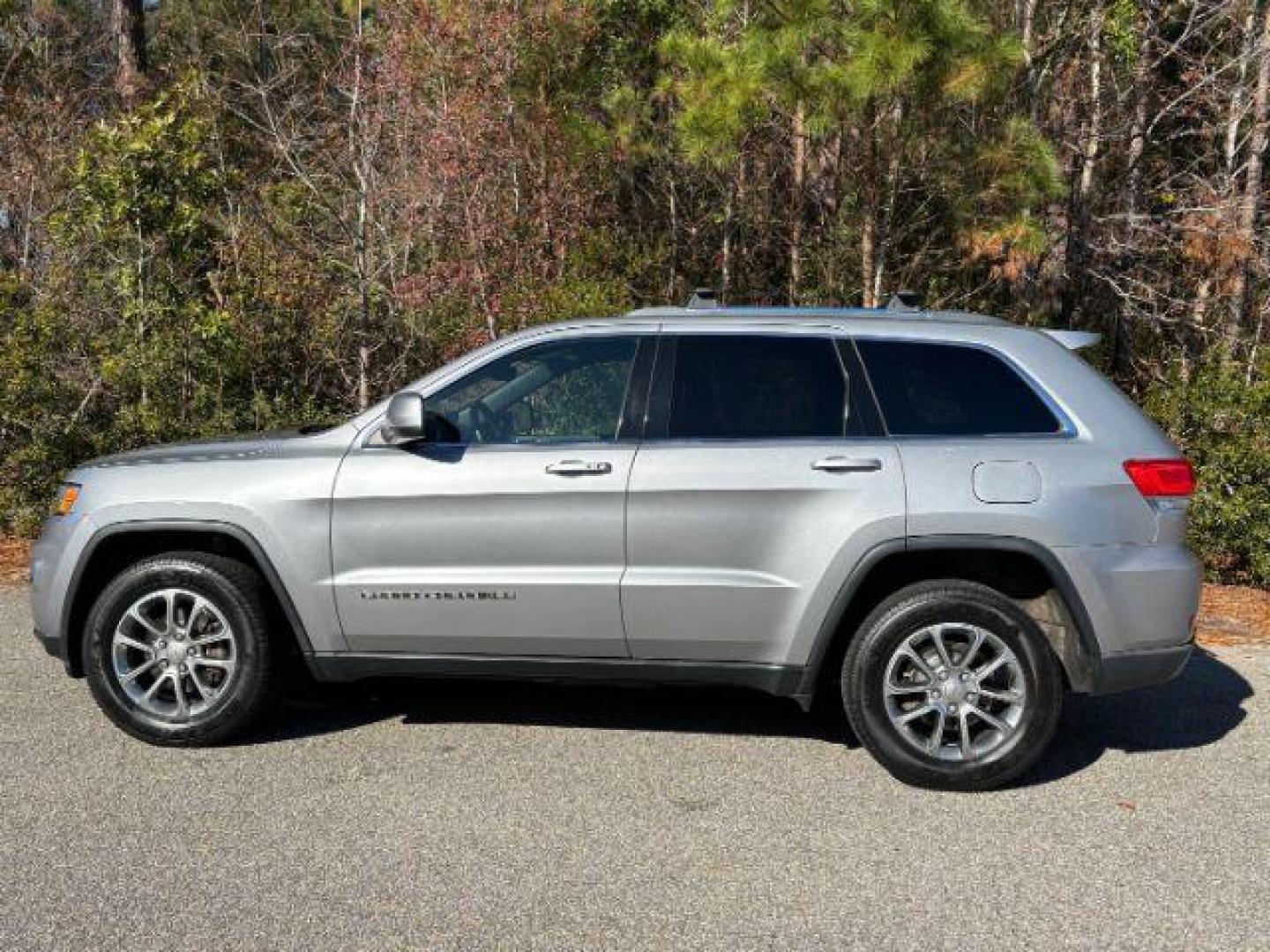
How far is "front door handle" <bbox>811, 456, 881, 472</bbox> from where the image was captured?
16.0 ft

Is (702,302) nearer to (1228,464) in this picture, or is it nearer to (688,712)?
(688,712)

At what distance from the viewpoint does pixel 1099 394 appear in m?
4.99

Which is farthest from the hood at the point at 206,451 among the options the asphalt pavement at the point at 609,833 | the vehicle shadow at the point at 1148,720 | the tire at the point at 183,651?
the vehicle shadow at the point at 1148,720

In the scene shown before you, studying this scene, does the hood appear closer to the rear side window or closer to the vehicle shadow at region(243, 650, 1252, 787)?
the vehicle shadow at region(243, 650, 1252, 787)

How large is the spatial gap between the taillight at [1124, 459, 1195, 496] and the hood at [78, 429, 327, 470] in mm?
3312

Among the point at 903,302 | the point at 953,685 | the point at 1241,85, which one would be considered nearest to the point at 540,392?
the point at 903,302

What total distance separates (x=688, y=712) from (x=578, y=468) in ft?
4.86

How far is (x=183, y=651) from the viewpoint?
17.4 feet

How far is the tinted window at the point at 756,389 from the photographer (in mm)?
5066

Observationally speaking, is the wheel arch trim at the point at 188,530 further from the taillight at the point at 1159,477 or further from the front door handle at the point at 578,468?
the taillight at the point at 1159,477

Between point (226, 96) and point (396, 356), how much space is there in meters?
5.41

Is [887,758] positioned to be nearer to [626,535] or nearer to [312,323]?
[626,535]

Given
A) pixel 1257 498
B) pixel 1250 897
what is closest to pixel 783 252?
pixel 1257 498

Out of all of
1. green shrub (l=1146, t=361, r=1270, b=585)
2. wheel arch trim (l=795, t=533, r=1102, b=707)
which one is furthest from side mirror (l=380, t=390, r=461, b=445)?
green shrub (l=1146, t=361, r=1270, b=585)
